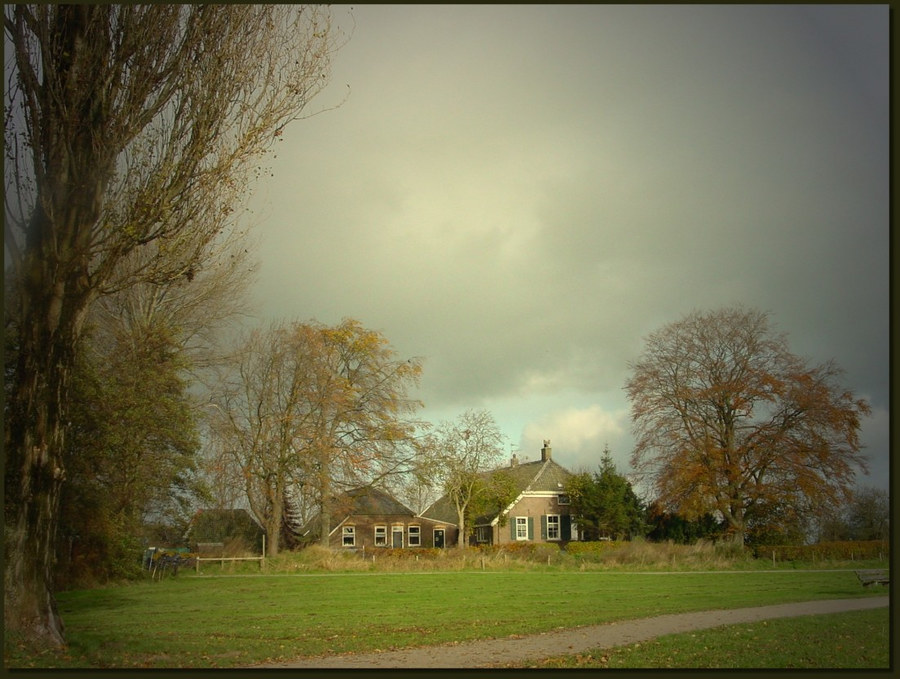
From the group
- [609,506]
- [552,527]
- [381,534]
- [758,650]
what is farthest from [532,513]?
[758,650]

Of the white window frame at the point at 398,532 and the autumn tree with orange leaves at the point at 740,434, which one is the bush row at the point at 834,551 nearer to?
the autumn tree with orange leaves at the point at 740,434

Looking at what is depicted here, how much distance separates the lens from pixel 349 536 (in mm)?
50281

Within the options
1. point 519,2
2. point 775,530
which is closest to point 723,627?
point 519,2

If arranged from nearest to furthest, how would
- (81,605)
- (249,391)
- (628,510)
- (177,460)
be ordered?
(81,605) → (177,460) → (249,391) → (628,510)

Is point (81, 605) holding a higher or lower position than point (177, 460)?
lower

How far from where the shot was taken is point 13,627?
436 inches

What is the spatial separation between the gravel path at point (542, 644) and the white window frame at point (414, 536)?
38.6 meters

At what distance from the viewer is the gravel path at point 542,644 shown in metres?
10.4

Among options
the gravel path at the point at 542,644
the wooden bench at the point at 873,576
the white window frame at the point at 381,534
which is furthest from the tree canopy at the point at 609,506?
the gravel path at the point at 542,644

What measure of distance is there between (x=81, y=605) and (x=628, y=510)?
3452 centimetres

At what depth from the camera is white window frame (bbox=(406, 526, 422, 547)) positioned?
2078 inches

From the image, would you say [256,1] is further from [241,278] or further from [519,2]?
[241,278]

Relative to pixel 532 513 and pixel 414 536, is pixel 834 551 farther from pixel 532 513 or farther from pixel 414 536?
pixel 414 536

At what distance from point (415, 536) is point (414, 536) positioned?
0.07 m
